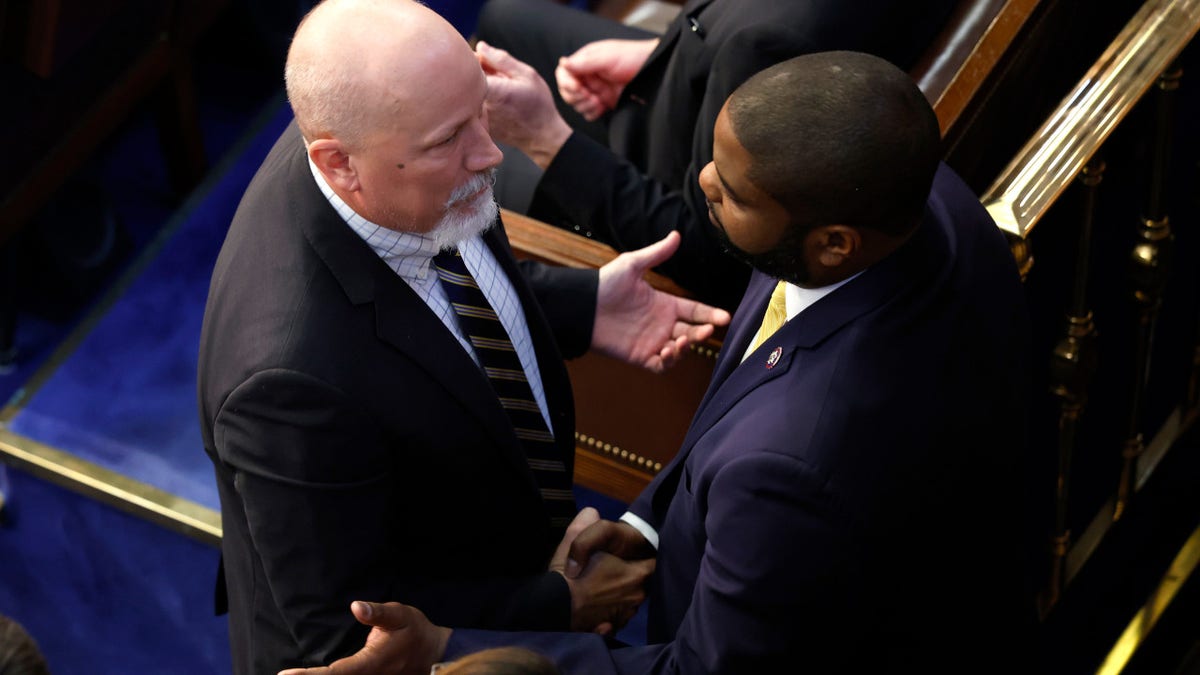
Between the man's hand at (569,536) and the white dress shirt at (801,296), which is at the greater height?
the white dress shirt at (801,296)

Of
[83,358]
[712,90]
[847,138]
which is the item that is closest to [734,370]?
[847,138]

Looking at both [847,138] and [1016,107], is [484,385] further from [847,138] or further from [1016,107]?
[1016,107]

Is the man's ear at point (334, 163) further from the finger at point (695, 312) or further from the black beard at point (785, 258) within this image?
the finger at point (695, 312)

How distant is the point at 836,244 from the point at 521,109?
3.59ft

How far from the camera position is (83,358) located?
3.60 meters

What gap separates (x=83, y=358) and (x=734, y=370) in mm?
2165

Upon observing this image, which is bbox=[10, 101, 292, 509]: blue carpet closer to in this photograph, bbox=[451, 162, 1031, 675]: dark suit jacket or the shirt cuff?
the shirt cuff

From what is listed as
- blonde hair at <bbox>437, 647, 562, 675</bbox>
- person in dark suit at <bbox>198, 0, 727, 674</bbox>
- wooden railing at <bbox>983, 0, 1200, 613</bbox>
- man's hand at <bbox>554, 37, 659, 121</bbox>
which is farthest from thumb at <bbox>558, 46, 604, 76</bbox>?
blonde hair at <bbox>437, 647, 562, 675</bbox>

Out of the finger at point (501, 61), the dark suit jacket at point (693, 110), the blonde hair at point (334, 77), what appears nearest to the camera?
the blonde hair at point (334, 77)

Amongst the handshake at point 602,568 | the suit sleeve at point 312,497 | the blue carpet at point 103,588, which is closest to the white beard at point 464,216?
the suit sleeve at point 312,497

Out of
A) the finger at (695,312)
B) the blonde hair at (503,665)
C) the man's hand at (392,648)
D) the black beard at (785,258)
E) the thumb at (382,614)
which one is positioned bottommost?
the man's hand at (392,648)

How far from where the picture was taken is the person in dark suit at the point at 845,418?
5.69 feet

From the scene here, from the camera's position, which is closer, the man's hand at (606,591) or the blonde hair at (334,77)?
the blonde hair at (334,77)

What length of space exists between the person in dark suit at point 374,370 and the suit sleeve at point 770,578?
373 mm
